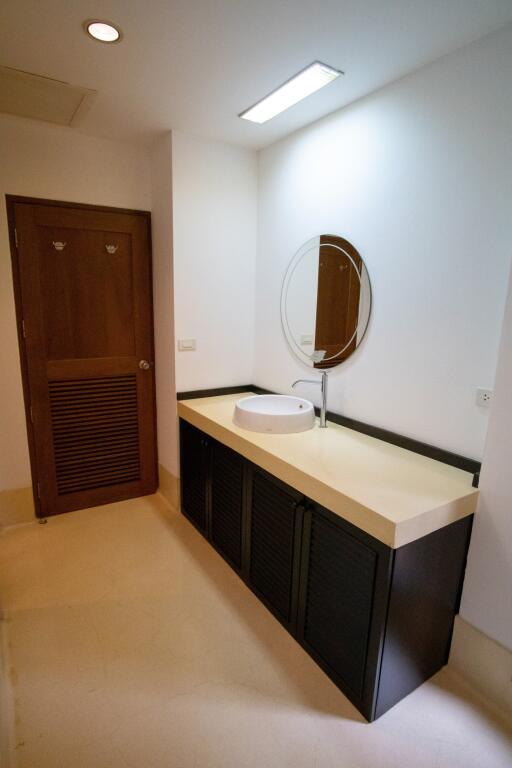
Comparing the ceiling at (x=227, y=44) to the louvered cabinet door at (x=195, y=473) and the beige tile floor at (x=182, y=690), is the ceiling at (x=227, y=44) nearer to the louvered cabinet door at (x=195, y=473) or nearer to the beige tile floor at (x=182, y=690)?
the louvered cabinet door at (x=195, y=473)

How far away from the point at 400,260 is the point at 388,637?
1.51 m

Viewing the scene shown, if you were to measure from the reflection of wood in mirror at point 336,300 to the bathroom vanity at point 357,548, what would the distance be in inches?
19.1

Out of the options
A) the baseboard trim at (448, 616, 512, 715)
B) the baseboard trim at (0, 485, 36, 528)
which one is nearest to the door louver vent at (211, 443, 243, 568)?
the baseboard trim at (448, 616, 512, 715)

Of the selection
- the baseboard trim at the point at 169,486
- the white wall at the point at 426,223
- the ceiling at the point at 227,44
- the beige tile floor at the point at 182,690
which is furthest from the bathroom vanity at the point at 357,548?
the ceiling at the point at 227,44

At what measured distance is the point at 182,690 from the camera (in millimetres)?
1565

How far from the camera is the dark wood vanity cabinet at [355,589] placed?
1.38 meters

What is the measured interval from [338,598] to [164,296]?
198cm

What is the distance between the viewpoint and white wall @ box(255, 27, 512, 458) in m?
1.49

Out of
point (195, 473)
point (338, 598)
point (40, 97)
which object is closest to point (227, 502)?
point (195, 473)

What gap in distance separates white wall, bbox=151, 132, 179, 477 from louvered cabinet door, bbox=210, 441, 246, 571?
1.77ft

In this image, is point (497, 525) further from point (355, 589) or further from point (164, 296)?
point (164, 296)

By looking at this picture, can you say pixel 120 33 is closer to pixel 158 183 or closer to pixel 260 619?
pixel 158 183

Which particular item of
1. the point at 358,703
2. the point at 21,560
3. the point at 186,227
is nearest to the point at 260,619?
the point at 358,703

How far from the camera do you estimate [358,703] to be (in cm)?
149
